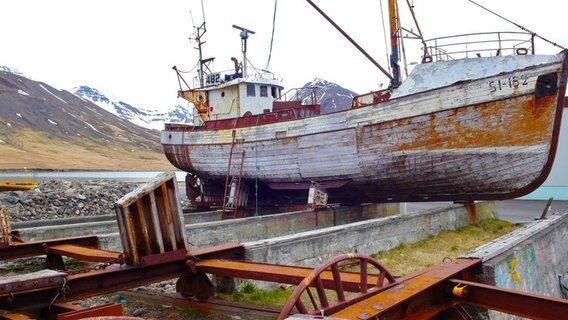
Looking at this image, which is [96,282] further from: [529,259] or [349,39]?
[349,39]

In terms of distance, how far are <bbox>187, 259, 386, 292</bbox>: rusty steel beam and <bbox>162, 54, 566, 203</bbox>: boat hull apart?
8323mm

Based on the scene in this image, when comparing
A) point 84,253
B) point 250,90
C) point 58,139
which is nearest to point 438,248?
point 84,253

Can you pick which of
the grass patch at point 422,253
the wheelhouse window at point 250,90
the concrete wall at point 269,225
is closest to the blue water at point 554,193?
the grass patch at point 422,253

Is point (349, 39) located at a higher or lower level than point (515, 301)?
higher

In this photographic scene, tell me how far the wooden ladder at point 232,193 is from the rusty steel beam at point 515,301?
12.0 metres

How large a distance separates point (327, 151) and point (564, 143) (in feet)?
52.0

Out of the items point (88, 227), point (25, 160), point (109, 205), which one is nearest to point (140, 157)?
point (25, 160)

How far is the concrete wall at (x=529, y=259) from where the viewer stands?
581 cm

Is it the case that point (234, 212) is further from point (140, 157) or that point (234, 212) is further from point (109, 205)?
point (140, 157)

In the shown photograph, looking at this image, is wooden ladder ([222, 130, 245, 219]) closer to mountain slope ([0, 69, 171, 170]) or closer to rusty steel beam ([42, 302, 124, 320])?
rusty steel beam ([42, 302, 124, 320])

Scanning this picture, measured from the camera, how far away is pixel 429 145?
12.7 m

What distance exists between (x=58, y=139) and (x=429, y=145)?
506 feet

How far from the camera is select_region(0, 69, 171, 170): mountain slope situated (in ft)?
374

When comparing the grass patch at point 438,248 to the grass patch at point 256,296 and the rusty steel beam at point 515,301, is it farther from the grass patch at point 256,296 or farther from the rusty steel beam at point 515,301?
the rusty steel beam at point 515,301
